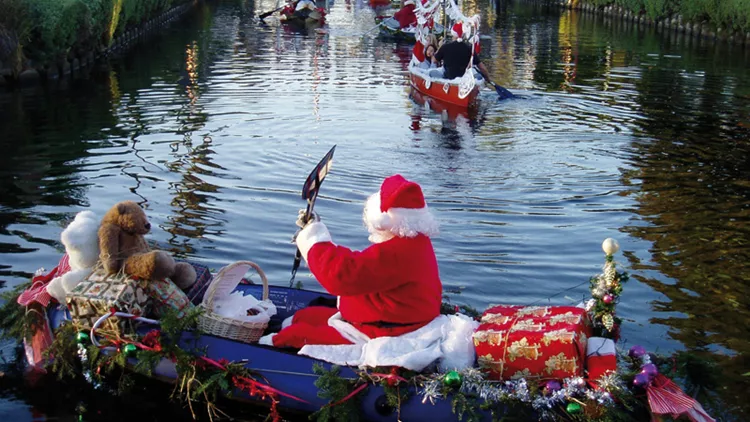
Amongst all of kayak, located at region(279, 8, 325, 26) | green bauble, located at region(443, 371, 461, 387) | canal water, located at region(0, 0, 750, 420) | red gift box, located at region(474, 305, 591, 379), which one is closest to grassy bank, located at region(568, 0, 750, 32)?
canal water, located at region(0, 0, 750, 420)

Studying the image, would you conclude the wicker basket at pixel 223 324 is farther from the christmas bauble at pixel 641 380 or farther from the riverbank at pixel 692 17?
the riverbank at pixel 692 17

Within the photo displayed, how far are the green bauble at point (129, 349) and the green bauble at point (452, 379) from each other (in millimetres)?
2057

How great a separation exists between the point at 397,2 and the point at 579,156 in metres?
39.2

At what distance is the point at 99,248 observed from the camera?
5.94 metres

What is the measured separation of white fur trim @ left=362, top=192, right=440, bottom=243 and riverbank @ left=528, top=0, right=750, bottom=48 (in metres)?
25.0

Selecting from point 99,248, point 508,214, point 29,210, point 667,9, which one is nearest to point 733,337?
point 508,214

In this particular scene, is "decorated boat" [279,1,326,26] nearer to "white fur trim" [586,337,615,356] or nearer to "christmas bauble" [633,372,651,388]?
"white fur trim" [586,337,615,356]

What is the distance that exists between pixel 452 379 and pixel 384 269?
772 millimetres

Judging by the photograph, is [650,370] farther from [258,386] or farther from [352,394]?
[258,386]

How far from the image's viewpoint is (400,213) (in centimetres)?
519

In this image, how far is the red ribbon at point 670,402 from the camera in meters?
4.73

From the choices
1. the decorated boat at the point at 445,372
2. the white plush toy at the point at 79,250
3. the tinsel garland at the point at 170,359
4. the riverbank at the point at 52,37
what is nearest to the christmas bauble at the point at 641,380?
the decorated boat at the point at 445,372

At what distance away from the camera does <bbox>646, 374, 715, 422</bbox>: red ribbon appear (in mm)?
4734

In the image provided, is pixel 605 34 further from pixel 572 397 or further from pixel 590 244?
pixel 572 397
